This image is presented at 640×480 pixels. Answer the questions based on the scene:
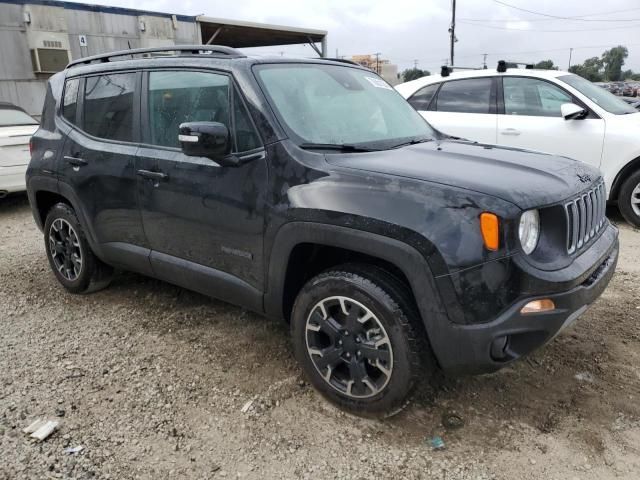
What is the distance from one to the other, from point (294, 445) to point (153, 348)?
55.5 inches

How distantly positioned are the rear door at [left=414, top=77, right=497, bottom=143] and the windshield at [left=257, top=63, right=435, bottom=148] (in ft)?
9.82

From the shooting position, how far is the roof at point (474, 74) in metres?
6.32

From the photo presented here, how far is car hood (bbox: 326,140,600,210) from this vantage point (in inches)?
93.6

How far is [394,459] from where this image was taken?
244cm

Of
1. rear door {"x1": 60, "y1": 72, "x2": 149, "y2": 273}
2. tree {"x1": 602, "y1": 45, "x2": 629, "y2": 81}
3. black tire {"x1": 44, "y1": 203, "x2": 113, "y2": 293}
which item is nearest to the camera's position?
rear door {"x1": 60, "y1": 72, "x2": 149, "y2": 273}

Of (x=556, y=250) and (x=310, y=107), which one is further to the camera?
(x=310, y=107)

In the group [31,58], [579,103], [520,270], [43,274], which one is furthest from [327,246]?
[31,58]

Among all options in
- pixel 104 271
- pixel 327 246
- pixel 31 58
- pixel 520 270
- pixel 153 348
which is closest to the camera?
pixel 520 270

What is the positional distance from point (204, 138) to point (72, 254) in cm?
225

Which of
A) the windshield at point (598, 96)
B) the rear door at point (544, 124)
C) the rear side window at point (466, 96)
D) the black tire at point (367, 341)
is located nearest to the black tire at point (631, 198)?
the rear door at point (544, 124)

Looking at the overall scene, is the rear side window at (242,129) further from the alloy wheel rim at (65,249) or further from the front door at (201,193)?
the alloy wheel rim at (65,249)

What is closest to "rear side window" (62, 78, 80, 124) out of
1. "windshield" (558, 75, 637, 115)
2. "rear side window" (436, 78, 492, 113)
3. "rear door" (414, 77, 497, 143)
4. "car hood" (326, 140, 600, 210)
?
"car hood" (326, 140, 600, 210)

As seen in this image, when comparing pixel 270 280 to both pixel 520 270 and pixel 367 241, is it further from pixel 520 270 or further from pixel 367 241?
pixel 520 270

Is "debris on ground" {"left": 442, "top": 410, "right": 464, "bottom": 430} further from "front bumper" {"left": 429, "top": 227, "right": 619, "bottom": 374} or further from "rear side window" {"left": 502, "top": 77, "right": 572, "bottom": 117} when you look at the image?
"rear side window" {"left": 502, "top": 77, "right": 572, "bottom": 117}
